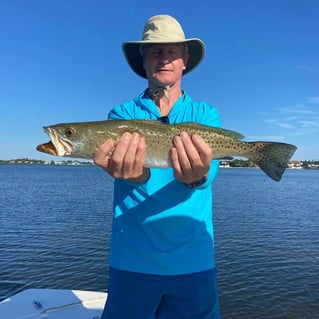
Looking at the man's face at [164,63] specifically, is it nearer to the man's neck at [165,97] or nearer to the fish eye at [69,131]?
the man's neck at [165,97]

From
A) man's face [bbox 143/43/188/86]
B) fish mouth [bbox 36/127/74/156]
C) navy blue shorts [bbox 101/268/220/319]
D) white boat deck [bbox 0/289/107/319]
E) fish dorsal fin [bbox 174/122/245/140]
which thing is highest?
man's face [bbox 143/43/188/86]

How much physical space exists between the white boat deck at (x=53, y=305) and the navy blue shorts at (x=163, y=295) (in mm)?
2982

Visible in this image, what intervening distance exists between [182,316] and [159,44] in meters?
2.99

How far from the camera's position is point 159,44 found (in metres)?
4.16

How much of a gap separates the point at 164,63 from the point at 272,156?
1663mm

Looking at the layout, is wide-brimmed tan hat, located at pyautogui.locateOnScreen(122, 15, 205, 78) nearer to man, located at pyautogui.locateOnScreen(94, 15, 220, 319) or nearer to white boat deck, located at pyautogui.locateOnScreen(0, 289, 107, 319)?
man, located at pyautogui.locateOnScreen(94, 15, 220, 319)

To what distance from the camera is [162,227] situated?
12.0 feet

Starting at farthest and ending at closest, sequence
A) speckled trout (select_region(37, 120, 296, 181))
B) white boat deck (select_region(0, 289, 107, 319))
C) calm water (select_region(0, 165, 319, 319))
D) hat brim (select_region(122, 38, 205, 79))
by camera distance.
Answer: calm water (select_region(0, 165, 319, 319)) < white boat deck (select_region(0, 289, 107, 319)) < hat brim (select_region(122, 38, 205, 79)) < speckled trout (select_region(37, 120, 296, 181))

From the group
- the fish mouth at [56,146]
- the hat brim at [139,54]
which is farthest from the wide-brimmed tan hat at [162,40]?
the fish mouth at [56,146]

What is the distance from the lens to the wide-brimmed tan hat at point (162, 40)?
13.5 feet

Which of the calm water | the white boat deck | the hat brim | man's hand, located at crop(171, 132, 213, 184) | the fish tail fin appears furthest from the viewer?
the calm water

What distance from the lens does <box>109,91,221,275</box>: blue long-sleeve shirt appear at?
365cm

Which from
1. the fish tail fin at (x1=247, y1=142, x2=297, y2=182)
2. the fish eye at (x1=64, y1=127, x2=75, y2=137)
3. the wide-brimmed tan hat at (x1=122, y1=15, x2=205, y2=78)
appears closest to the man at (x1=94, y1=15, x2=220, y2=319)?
the fish eye at (x1=64, y1=127, x2=75, y2=137)

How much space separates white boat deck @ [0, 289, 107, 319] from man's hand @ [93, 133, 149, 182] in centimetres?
388
